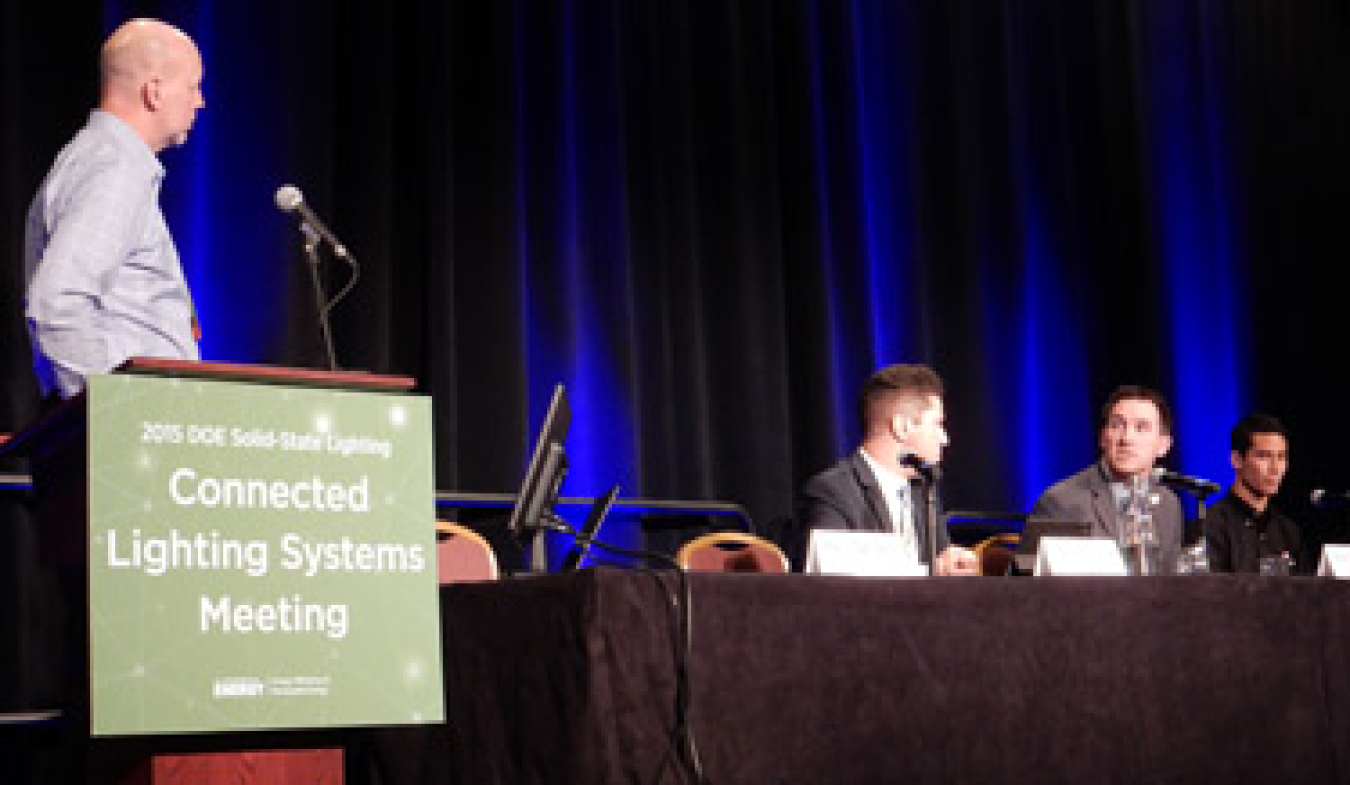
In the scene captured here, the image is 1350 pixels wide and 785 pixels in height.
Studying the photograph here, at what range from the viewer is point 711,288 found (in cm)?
554

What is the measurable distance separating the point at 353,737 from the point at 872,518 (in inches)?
69.6

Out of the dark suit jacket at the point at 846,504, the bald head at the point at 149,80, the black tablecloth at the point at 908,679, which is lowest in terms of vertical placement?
the black tablecloth at the point at 908,679

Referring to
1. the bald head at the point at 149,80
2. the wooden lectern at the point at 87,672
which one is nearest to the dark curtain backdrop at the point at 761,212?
the bald head at the point at 149,80

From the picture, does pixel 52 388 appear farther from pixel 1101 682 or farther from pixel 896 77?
pixel 896 77

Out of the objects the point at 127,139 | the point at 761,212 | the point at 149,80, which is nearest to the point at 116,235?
the point at 127,139

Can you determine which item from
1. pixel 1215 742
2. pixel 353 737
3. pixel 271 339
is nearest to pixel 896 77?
pixel 271 339

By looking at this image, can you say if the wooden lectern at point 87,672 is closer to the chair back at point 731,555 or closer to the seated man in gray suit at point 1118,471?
the chair back at point 731,555

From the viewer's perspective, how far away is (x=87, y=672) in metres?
1.87

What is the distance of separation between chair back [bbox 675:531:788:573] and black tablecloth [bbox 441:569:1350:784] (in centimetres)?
144

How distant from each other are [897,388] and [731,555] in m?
0.61

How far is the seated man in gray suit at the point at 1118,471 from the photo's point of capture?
4262mm

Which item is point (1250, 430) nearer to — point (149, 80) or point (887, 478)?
point (887, 478)

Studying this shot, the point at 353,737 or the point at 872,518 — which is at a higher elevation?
the point at 872,518

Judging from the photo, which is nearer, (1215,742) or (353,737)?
(353,737)
